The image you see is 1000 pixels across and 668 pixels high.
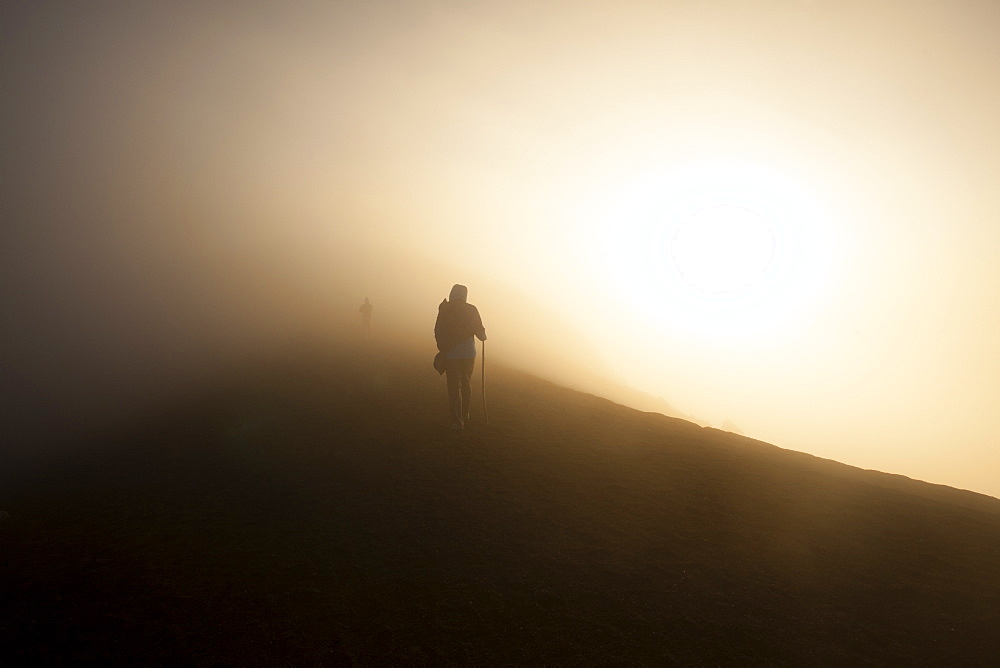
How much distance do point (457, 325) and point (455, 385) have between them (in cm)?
137

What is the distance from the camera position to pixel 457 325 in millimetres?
12336

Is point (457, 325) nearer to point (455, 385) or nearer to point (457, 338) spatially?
point (457, 338)

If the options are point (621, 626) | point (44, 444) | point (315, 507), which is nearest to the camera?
point (621, 626)

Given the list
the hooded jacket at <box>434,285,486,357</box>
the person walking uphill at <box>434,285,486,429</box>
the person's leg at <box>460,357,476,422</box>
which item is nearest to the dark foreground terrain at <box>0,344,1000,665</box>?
the person's leg at <box>460,357,476,422</box>

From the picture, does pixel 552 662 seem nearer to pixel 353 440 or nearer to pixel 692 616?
pixel 692 616

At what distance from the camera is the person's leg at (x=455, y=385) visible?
12.4m

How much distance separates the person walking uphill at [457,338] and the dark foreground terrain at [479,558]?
1.17m

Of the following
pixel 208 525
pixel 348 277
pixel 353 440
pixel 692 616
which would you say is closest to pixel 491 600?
pixel 692 616

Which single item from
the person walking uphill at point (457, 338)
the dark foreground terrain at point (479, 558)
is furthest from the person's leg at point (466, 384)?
the dark foreground terrain at point (479, 558)

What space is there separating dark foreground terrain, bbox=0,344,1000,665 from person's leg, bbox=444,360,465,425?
19.2 inches

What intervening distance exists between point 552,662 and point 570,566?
6.23 feet

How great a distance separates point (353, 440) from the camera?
12297 mm

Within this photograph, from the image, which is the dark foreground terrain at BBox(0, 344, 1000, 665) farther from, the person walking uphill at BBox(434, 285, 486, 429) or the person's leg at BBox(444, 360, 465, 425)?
the person walking uphill at BBox(434, 285, 486, 429)

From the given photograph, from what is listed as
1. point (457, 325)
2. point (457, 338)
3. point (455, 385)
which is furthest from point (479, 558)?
point (457, 325)
